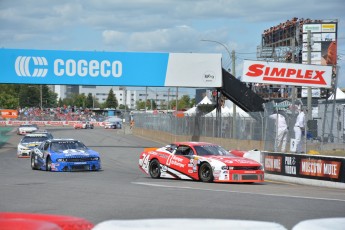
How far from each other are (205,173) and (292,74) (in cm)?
906

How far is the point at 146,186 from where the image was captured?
1538 cm

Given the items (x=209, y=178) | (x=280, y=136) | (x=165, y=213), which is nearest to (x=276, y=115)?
(x=280, y=136)

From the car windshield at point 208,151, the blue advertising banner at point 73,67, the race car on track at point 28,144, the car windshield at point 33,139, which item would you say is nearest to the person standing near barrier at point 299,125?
the car windshield at point 208,151

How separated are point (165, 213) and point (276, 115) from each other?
13.5 metres

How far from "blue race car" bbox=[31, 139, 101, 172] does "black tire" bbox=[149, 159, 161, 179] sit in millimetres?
3623

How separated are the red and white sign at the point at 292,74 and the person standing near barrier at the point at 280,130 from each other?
6.57 feet

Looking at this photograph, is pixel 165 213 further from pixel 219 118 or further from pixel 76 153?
pixel 219 118

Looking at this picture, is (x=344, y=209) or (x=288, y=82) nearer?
(x=344, y=209)

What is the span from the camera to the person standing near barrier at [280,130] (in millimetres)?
22147

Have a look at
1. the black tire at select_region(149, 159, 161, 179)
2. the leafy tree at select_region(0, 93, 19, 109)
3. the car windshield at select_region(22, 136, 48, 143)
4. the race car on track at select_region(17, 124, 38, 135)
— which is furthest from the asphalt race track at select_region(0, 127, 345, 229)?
the leafy tree at select_region(0, 93, 19, 109)

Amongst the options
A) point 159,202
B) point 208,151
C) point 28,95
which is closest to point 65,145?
point 208,151

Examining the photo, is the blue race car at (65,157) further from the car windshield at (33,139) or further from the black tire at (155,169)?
the car windshield at (33,139)

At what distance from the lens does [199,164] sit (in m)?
17.9

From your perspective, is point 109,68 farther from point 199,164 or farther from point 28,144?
point 199,164
